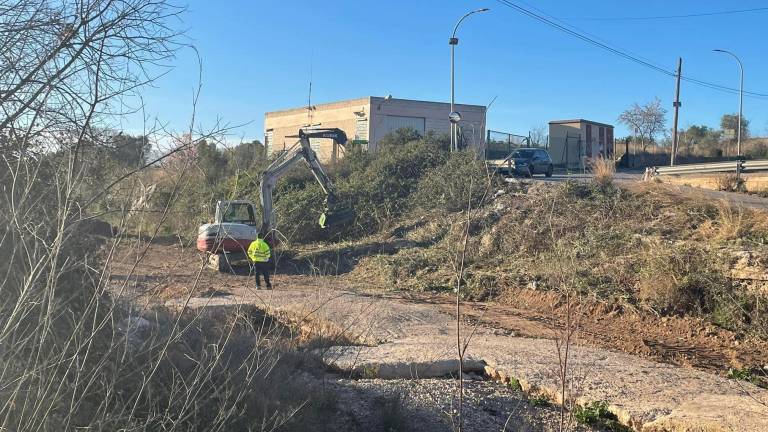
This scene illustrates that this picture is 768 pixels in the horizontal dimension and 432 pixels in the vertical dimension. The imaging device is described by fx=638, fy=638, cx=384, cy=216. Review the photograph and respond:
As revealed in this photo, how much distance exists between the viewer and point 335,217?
73.0ft

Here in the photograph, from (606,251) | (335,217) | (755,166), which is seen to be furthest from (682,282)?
(335,217)

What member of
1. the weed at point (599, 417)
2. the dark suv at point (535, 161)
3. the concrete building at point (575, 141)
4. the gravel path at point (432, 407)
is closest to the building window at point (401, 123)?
the concrete building at point (575, 141)

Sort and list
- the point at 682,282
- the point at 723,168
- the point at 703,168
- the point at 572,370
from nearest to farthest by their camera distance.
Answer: the point at 572,370, the point at 682,282, the point at 723,168, the point at 703,168

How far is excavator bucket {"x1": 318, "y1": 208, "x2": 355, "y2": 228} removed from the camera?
71.3 ft

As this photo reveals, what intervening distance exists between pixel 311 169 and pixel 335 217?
1859 mm

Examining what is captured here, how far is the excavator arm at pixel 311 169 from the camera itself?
19.7m

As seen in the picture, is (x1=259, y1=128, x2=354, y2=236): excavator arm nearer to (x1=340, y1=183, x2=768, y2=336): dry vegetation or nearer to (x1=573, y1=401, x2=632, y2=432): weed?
(x1=340, y1=183, x2=768, y2=336): dry vegetation

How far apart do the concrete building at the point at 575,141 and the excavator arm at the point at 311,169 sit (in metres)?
27.1

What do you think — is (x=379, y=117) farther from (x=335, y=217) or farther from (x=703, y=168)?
(x=703, y=168)

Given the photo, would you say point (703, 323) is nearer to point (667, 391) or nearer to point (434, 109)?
point (667, 391)

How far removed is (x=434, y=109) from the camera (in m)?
46.6

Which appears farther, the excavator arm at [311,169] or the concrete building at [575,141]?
the concrete building at [575,141]

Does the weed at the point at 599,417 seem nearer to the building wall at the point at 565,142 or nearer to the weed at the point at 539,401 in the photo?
the weed at the point at 539,401

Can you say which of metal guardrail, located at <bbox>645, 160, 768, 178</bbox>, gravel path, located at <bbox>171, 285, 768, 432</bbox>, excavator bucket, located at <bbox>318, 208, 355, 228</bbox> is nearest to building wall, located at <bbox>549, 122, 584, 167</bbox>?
metal guardrail, located at <bbox>645, 160, 768, 178</bbox>
